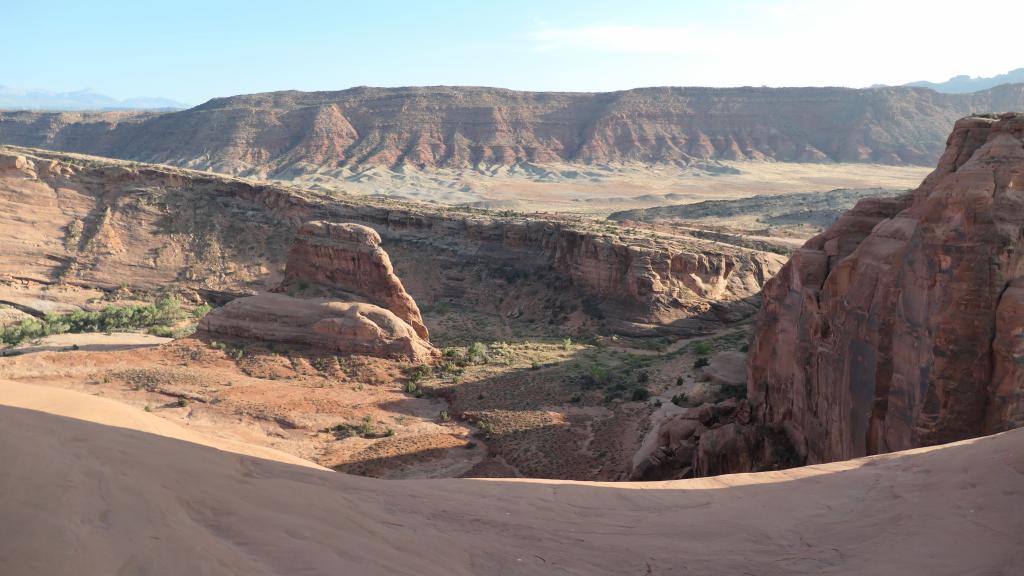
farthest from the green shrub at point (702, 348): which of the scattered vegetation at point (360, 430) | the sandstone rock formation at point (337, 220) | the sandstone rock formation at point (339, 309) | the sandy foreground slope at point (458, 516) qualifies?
the sandy foreground slope at point (458, 516)

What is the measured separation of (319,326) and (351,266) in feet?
12.0

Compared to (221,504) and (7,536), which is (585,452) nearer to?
(221,504)

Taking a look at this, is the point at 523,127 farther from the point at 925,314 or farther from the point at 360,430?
the point at 925,314

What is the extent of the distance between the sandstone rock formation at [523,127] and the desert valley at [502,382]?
65.7m

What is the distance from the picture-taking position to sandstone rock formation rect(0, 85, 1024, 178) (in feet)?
420

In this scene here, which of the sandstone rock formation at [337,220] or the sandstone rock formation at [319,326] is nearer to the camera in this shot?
the sandstone rock formation at [319,326]

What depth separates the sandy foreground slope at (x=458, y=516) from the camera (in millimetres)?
6062

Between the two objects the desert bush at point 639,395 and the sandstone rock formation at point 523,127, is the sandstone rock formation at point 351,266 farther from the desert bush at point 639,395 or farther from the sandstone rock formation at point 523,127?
the sandstone rock formation at point 523,127

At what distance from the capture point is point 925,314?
450 inches

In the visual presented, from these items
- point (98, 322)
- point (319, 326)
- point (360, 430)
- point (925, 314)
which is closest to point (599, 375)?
point (360, 430)

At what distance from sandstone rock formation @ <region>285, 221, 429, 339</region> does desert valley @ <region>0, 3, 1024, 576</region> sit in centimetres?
14

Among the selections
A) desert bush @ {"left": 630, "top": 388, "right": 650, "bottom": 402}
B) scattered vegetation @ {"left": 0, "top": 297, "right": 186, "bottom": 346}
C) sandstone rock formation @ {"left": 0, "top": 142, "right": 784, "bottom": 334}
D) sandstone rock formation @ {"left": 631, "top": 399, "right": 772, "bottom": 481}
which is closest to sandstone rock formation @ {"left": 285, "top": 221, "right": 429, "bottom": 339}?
scattered vegetation @ {"left": 0, "top": 297, "right": 186, "bottom": 346}

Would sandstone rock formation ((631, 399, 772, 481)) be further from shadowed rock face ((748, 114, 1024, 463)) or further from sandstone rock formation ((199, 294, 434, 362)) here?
sandstone rock formation ((199, 294, 434, 362))

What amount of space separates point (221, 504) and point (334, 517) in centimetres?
116
